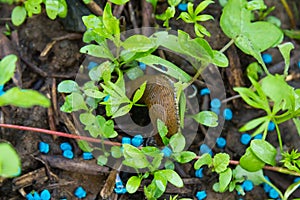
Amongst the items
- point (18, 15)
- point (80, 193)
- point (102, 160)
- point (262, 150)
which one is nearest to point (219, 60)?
point (262, 150)

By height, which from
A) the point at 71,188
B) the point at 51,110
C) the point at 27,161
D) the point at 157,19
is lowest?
the point at 71,188

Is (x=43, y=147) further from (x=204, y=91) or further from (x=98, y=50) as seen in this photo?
(x=204, y=91)

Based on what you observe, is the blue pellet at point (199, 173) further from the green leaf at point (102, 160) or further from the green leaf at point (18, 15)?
the green leaf at point (18, 15)

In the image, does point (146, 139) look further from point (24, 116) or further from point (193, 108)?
point (24, 116)

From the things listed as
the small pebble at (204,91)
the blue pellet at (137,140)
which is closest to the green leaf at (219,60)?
the small pebble at (204,91)

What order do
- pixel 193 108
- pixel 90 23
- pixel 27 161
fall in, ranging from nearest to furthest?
pixel 90 23 → pixel 27 161 → pixel 193 108

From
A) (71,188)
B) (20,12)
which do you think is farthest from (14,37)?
(71,188)
